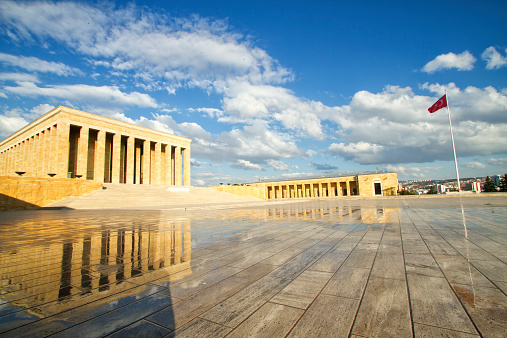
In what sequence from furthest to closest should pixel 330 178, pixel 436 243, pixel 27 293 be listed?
pixel 330 178 → pixel 436 243 → pixel 27 293

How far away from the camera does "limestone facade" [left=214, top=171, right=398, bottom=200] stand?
4869 cm

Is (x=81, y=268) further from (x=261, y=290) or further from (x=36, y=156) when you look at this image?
(x=36, y=156)

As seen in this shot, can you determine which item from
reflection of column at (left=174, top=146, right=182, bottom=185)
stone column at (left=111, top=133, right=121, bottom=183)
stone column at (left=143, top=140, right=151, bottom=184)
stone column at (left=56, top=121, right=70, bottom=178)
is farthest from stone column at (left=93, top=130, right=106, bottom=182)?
reflection of column at (left=174, top=146, right=182, bottom=185)

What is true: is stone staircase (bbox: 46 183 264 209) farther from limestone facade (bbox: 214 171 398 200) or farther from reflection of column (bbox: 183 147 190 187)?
reflection of column (bbox: 183 147 190 187)

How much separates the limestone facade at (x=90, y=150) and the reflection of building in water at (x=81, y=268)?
29421 mm

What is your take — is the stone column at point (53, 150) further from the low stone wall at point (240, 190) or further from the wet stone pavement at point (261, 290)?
the wet stone pavement at point (261, 290)

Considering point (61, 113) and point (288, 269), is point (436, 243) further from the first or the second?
point (61, 113)

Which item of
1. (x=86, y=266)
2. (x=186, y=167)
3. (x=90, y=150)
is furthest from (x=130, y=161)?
(x=86, y=266)

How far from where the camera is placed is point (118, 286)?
9.35ft

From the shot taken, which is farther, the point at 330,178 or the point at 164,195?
the point at 330,178

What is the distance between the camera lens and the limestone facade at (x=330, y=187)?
4869 cm

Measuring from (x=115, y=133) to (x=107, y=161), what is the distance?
686cm

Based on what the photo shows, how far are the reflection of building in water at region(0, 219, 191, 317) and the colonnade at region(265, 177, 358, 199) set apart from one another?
5682cm

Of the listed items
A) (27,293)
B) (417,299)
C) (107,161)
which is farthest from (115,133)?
(417,299)
